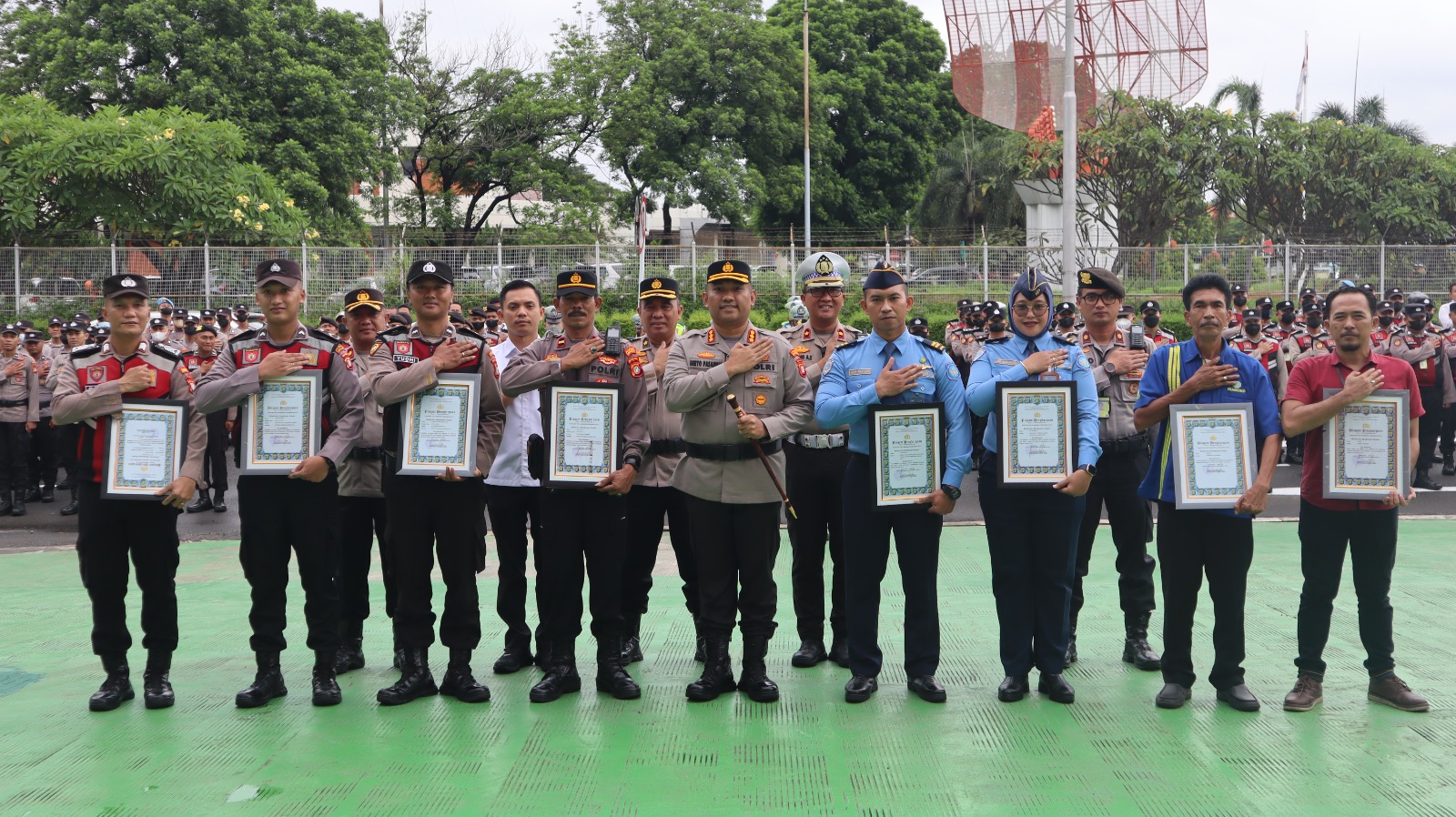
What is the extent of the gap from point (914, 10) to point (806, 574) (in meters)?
39.2

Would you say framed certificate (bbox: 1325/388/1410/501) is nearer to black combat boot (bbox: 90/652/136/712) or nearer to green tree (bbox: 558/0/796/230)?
black combat boot (bbox: 90/652/136/712)

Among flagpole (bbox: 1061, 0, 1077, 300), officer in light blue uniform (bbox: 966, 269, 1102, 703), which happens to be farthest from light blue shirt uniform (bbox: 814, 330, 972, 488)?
flagpole (bbox: 1061, 0, 1077, 300)

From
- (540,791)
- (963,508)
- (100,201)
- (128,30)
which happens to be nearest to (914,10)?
(128,30)

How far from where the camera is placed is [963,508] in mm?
11484

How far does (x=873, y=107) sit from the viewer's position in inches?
1577

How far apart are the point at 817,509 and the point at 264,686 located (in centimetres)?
275

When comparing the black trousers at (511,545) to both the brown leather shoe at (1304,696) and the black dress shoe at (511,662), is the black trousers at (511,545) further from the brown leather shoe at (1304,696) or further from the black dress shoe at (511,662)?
the brown leather shoe at (1304,696)

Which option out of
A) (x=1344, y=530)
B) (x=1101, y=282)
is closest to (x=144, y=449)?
(x=1101, y=282)

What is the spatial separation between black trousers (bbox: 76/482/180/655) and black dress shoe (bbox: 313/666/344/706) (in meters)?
0.71

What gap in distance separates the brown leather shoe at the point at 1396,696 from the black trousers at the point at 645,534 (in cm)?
310

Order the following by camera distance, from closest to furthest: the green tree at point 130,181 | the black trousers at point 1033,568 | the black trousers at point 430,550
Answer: the black trousers at point 1033,568
the black trousers at point 430,550
the green tree at point 130,181

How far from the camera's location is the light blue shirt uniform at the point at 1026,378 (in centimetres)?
514

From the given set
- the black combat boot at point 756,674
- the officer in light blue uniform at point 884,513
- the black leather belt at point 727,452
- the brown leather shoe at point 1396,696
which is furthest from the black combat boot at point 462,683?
the brown leather shoe at point 1396,696

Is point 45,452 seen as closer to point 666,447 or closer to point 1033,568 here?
point 666,447
